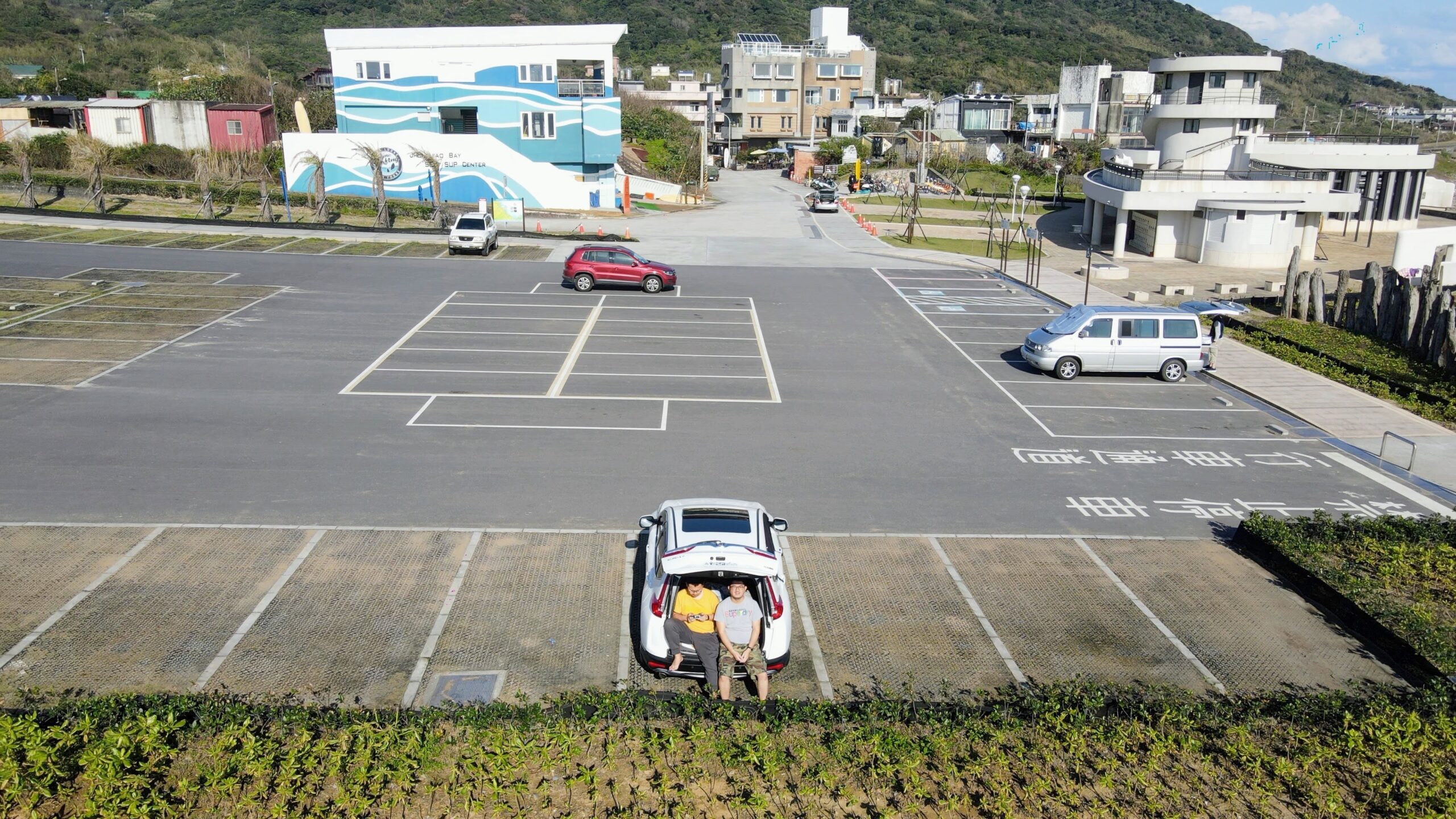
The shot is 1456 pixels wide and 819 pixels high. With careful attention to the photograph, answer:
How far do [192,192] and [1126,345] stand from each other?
46.1 m

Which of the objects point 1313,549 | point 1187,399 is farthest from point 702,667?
point 1187,399

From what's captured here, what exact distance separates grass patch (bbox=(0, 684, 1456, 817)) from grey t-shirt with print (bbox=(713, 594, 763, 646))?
0.82m

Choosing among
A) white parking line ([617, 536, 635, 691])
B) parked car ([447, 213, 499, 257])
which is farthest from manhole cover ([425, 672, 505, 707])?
parked car ([447, 213, 499, 257])

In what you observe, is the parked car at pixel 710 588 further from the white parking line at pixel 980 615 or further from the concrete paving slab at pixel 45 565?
the concrete paving slab at pixel 45 565

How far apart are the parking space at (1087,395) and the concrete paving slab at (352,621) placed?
12.7 m

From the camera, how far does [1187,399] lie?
909 inches

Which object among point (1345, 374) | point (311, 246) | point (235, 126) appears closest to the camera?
point (1345, 374)

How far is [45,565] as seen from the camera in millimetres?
13273

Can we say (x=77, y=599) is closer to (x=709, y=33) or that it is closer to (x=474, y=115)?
(x=474, y=115)

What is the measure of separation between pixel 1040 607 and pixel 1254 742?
3.58 m

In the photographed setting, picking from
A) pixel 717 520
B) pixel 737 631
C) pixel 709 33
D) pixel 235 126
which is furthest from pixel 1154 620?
pixel 709 33

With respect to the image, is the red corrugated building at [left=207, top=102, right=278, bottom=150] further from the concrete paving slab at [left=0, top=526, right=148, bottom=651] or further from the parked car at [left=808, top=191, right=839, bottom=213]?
the concrete paving slab at [left=0, top=526, right=148, bottom=651]

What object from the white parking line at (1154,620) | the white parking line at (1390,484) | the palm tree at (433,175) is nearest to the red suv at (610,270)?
the palm tree at (433,175)

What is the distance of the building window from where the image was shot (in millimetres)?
54844
